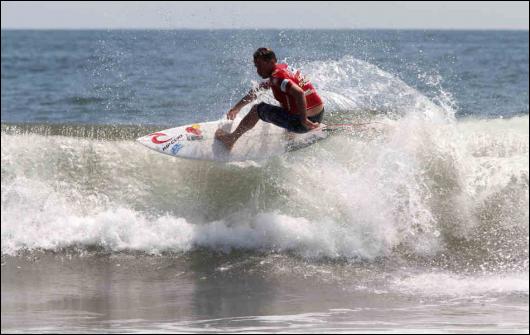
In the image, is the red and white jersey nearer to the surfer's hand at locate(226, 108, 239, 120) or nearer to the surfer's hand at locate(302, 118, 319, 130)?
the surfer's hand at locate(302, 118, 319, 130)

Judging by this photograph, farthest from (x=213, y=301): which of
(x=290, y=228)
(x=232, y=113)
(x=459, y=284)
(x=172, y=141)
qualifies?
(x=172, y=141)

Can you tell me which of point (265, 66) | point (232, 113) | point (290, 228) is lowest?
point (290, 228)

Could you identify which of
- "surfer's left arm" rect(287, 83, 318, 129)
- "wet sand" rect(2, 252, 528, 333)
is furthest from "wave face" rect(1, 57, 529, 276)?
"surfer's left arm" rect(287, 83, 318, 129)

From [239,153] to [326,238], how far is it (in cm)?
150

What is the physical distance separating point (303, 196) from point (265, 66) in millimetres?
1700

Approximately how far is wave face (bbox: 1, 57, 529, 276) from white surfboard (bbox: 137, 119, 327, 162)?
8.0 inches

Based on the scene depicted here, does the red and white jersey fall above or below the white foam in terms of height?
above

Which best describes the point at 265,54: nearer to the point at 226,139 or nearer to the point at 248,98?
the point at 248,98

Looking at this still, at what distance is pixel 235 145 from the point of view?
8742 mm

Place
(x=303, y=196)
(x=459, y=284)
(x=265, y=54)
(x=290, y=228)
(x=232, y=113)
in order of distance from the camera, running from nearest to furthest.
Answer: (x=459, y=284)
(x=265, y=54)
(x=290, y=228)
(x=232, y=113)
(x=303, y=196)

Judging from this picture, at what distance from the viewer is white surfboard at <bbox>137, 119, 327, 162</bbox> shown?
28.6 ft

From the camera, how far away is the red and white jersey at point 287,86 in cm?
779

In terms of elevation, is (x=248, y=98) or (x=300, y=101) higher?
(x=248, y=98)

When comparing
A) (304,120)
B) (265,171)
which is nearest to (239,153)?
(265,171)
